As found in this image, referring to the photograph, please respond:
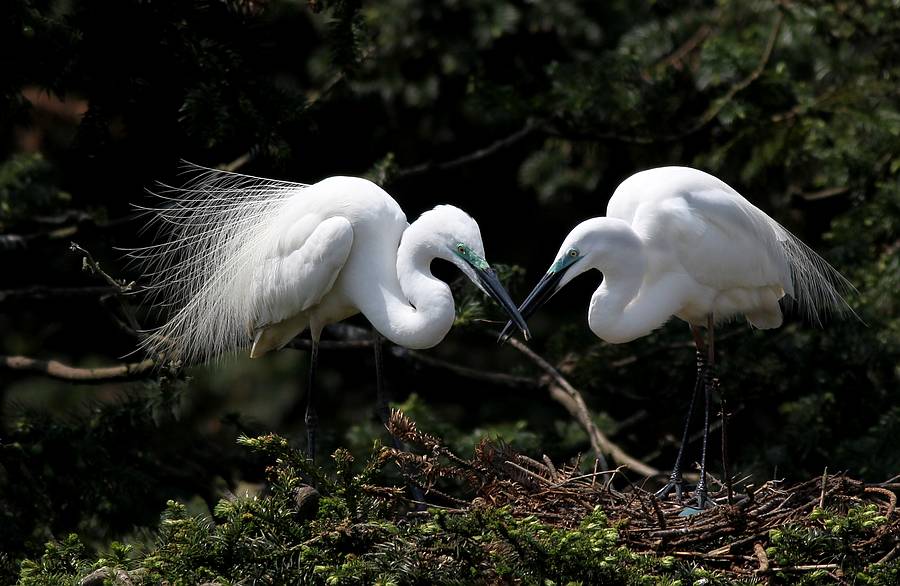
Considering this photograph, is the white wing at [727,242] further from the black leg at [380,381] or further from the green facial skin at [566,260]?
the black leg at [380,381]

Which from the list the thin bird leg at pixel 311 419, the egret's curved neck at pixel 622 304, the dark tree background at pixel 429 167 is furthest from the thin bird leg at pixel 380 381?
the egret's curved neck at pixel 622 304

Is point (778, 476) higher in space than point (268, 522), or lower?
lower

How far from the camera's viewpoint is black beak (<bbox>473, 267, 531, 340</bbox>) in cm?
384

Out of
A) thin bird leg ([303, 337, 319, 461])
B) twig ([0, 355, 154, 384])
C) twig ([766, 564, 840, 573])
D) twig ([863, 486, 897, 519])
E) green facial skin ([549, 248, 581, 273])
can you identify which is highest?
green facial skin ([549, 248, 581, 273])

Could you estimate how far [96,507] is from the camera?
4.68 meters

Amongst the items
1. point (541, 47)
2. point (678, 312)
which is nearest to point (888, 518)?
point (678, 312)

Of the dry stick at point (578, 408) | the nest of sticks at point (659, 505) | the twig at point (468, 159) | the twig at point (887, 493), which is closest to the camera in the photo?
the nest of sticks at point (659, 505)

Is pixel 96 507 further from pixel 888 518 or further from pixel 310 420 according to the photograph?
pixel 888 518

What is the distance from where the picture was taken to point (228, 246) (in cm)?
464

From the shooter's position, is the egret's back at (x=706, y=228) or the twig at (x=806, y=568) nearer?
the twig at (x=806, y=568)

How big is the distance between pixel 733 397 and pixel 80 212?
3.23 m

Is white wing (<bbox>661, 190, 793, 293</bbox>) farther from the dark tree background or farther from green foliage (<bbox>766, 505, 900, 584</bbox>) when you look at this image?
green foliage (<bbox>766, 505, 900, 584</bbox>)

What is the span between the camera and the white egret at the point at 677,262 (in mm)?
4098

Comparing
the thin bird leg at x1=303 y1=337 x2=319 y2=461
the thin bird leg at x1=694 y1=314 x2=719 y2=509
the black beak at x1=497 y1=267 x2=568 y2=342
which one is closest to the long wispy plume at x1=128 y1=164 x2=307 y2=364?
the thin bird leg at x1=303 y1=337 x2=319 y2=461
